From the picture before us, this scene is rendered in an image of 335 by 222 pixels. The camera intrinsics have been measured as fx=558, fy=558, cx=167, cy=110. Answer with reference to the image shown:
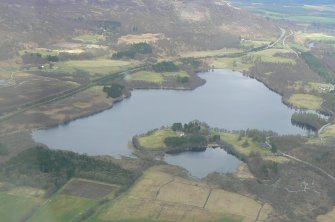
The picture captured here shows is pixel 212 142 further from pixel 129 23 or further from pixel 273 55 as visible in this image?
pixel 129 23

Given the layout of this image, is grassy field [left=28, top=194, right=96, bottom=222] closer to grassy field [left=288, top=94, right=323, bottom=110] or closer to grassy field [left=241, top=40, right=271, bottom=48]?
grassy field [left=288, top=94, right=323, bottom=110]

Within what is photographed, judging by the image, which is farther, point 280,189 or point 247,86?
point 247,86

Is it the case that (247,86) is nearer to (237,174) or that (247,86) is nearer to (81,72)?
(81,72)

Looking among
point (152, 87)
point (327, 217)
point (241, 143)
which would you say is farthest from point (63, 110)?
point (327, 217)

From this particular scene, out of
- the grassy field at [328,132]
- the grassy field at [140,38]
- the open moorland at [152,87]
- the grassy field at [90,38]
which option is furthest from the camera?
the grassy field at [140,38]

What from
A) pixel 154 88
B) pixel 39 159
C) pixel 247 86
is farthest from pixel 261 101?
pixel 39 159

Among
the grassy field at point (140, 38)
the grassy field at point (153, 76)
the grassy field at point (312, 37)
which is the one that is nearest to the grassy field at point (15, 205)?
the grassy field at point (153, 76)

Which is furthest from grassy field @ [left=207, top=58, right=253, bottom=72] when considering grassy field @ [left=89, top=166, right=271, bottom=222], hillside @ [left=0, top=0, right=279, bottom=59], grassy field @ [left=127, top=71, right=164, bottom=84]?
grassy field @ [left=89, top=166, right=271, bottom=222]

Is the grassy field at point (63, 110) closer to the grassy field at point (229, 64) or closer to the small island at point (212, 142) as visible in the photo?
the small island at point (212, 142)
